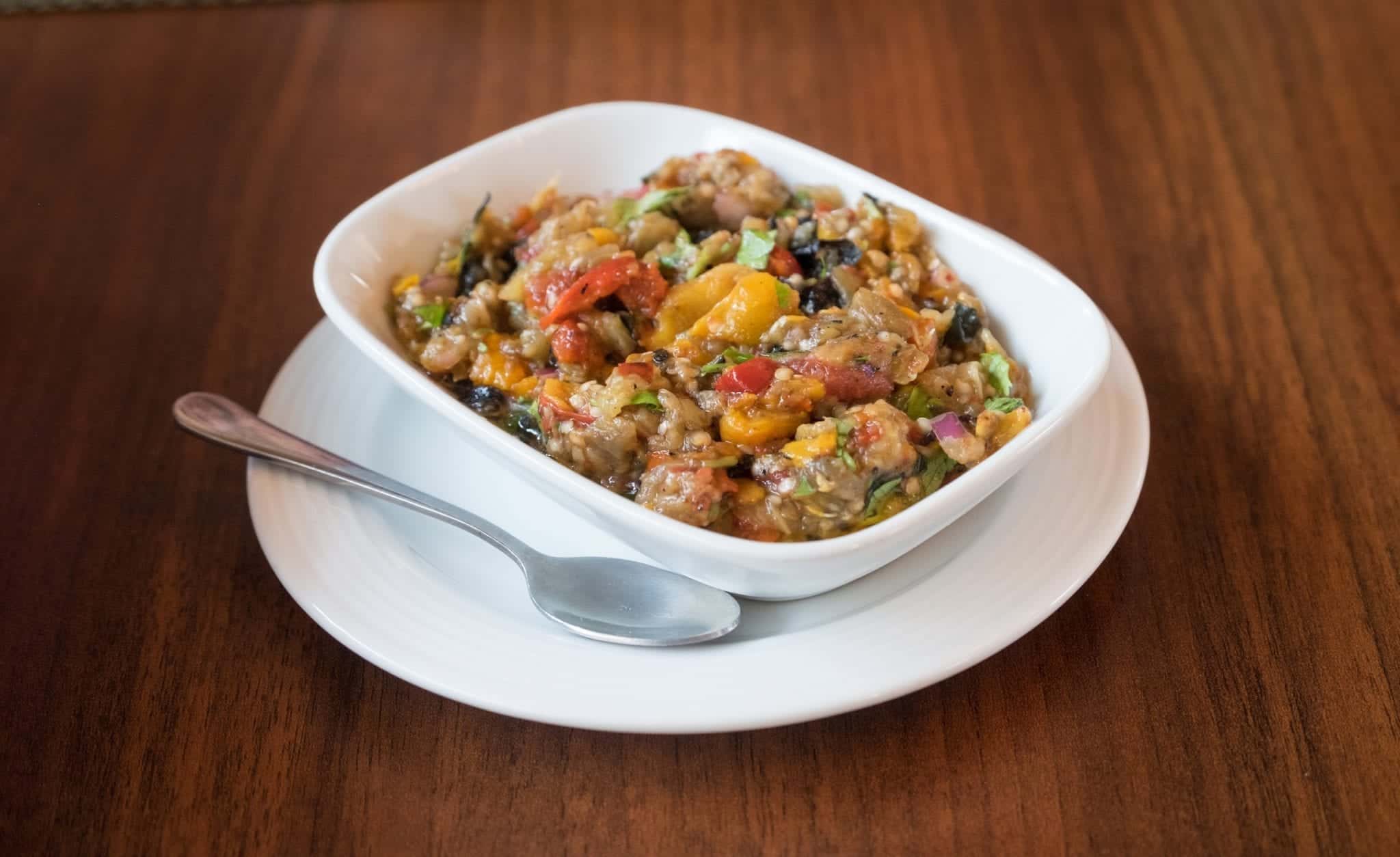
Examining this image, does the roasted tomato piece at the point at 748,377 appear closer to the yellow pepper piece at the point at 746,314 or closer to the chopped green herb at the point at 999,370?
the yellow pepper piece at the point at 746,314

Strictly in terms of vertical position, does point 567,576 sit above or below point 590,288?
below

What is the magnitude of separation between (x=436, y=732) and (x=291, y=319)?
1601mm

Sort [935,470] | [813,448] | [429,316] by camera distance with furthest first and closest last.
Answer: [429,316] < [935,470] < [813,448]

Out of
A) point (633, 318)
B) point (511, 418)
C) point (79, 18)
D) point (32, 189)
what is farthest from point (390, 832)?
point (79, 18)

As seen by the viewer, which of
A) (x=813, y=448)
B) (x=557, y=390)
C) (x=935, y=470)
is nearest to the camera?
(x=813, y=448)

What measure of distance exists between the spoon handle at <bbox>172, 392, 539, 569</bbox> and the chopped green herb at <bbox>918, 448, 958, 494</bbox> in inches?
32.2

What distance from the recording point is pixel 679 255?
8.80 ft

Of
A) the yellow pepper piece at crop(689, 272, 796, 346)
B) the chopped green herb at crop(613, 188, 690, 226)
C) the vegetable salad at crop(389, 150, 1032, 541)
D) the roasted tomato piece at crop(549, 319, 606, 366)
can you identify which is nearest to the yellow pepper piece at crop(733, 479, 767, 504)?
the vegetable salad at crop(389, 150, 1032, 541)

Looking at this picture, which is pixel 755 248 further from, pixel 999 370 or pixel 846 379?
pixel 999 370

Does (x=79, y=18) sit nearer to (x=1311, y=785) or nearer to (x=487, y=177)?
(x=487, y=177)

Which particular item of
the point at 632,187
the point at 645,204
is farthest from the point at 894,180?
the point at 645,204

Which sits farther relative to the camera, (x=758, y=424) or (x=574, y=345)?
(x=574, y=345)

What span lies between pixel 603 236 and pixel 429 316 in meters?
0.46

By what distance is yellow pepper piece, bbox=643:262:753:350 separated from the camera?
2531 mm
